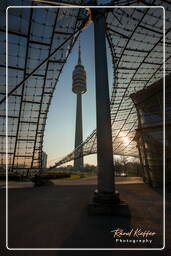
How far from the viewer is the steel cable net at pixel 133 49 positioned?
1664cm

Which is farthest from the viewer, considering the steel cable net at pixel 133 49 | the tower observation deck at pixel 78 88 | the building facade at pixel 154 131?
the tower observation deck at pixel 78 88

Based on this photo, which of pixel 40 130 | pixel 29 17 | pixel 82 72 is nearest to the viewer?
pixel 29 17

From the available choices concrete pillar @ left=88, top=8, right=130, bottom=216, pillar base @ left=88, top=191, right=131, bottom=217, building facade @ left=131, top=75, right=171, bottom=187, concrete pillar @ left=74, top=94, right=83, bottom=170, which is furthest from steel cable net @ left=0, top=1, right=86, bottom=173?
concrete pillar @ left=74, top=94, right=83, bottom=170

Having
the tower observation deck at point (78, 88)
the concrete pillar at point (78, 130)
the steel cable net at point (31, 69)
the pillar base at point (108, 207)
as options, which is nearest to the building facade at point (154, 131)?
the pillar base at point (108, 207)

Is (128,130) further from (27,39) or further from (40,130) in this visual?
(27,39)

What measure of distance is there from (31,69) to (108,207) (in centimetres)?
1701

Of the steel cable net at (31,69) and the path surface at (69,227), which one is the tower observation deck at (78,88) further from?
the path surface at (69,227)

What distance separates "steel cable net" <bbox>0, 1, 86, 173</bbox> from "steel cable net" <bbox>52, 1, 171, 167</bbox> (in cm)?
520

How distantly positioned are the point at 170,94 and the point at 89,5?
10202 millimetres

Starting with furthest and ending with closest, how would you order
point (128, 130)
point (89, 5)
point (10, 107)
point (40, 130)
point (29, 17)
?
point (128, 130) → point (40, 130) → point (10, 107) → point (29, 17) → point (89, 5)

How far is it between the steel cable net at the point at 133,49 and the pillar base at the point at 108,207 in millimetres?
10658

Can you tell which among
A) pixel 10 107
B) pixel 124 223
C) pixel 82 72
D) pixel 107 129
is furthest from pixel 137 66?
pixel 82 72

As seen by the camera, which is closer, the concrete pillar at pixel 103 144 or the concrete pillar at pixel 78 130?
the concrete pillar at pixel 103 144

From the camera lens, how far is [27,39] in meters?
16.0
